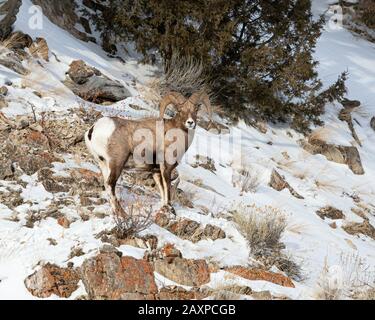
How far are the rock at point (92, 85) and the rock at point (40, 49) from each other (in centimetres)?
53

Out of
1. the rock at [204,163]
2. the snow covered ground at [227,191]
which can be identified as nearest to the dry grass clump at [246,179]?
the snow covered ground at [227,191]

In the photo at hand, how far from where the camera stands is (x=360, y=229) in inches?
343

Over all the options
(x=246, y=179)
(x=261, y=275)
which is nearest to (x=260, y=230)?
(x=261, y=275)

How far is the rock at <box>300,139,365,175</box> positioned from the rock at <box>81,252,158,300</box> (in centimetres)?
782

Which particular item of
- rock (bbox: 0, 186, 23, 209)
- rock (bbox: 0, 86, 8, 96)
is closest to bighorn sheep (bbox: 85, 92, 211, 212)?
rock (bbox: 0, 186, 23, 209)

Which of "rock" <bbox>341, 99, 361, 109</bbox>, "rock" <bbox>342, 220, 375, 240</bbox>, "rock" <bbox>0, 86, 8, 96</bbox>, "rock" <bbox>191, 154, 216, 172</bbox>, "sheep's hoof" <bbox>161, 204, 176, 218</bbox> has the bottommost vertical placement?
"rock" <bbox>342, 220, 375, 240</bbox>

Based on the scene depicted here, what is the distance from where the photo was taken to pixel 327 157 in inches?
469

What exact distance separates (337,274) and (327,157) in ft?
21.8

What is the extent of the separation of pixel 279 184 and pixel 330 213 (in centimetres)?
103

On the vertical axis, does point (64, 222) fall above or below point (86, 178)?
above

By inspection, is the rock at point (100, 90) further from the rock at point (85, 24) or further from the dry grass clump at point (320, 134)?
the dry grass clump at point (320, 134)

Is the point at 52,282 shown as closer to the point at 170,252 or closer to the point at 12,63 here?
the point at 170,252

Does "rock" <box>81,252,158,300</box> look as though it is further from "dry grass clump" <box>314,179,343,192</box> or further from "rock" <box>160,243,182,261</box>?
"dry grass clump" <box>314,179,343,192</box>

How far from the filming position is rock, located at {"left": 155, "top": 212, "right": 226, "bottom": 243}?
5867mm
